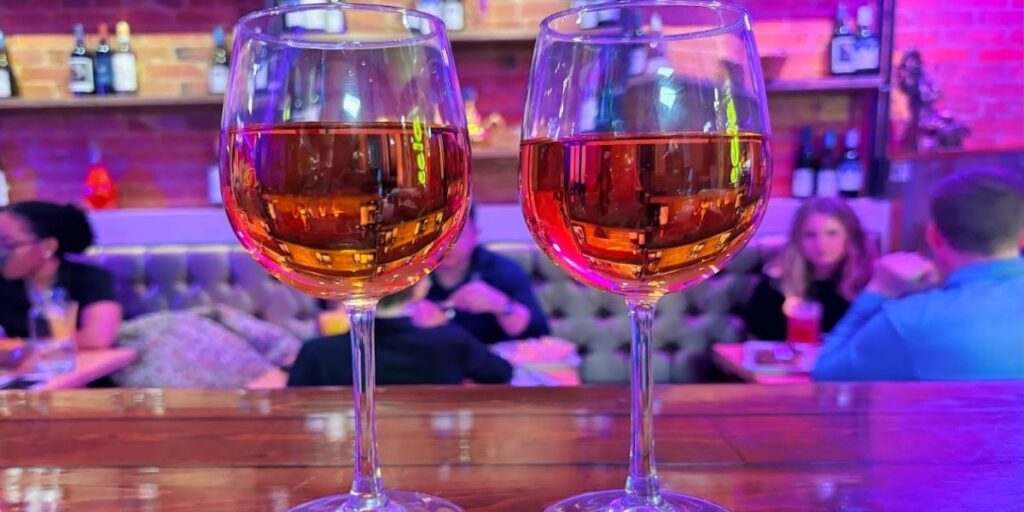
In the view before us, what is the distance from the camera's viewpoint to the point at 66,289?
2334 mm

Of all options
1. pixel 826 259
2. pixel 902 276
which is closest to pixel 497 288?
pixel 826 259

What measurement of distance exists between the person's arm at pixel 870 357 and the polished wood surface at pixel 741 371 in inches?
3.9

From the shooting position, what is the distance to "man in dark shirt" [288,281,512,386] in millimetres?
1656

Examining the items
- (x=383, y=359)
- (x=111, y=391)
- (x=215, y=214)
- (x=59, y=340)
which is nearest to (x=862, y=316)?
(x=383, y=359)

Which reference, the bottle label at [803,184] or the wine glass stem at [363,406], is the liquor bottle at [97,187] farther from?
the wine glass stem at [363,406]

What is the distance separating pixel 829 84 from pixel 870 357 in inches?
55.9

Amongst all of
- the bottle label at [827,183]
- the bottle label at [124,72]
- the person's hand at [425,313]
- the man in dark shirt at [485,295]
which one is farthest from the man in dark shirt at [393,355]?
the bottle label at [827,183]

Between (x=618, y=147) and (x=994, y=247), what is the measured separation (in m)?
1.56

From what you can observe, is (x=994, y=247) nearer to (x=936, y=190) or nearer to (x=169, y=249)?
(x=936, y=190)

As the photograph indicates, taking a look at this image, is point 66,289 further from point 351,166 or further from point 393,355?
point 351,166

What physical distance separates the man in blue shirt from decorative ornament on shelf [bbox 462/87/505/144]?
141 centimetres

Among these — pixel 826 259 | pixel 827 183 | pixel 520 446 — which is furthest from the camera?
pixel 827 183

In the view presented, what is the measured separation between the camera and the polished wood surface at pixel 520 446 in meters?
0.45

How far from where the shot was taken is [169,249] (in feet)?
9.23
